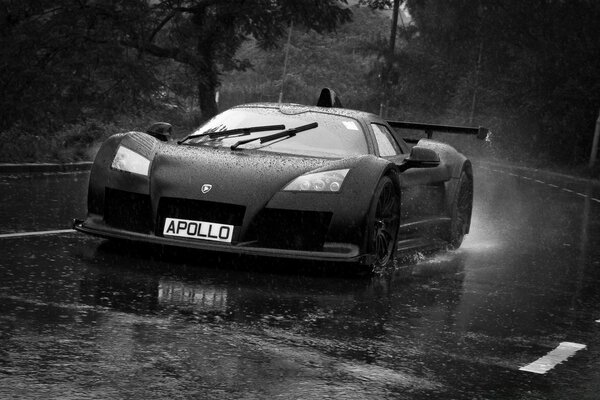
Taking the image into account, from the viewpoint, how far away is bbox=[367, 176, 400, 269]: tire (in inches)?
314

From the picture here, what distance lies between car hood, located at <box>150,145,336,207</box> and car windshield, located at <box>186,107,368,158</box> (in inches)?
22.1

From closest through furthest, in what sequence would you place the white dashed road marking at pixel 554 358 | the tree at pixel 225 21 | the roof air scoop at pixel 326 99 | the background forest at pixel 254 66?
the white dashed road marking at pixel 554 358
the roof air scoop at pixel 326 99
the background forest at pixel 254 66
the tree at pixel 225 21

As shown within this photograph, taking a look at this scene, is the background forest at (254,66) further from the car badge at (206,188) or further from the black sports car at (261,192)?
the car badge at (206,188)

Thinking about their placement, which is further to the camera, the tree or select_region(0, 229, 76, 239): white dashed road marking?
the tree

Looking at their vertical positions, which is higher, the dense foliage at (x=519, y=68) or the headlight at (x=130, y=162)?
the dense foliage at (x=519, y=68)

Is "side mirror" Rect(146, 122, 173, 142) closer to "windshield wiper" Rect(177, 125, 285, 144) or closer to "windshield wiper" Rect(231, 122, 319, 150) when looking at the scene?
"windshield wiper" Rect(177, 125, 285, 144)

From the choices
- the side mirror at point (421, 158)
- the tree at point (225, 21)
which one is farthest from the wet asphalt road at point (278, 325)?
the tree at point (225, 21)

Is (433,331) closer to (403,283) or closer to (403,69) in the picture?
(403,283)

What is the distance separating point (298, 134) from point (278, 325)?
3335 mm

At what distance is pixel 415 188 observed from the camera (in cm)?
971

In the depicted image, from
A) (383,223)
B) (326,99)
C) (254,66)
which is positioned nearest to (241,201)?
(383,223)

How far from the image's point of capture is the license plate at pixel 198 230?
7551mm

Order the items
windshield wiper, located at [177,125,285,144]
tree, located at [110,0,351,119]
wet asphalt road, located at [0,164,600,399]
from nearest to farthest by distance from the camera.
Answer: wet asphalt road, located at [0,164,600,399] < windshield wiper, located at [177,125,285,144] < tree, located at [110,0,351,119]

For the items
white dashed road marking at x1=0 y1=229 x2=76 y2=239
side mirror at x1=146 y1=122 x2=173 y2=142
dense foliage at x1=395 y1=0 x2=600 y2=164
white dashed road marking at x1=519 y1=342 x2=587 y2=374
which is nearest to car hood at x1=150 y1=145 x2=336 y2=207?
side mirror at x1=146 y1=122 x2=173 y2=142
